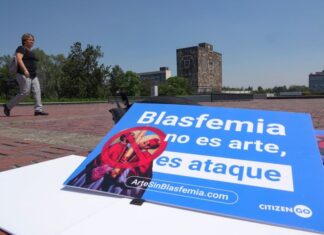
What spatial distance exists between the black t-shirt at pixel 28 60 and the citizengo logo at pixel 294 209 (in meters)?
5.86

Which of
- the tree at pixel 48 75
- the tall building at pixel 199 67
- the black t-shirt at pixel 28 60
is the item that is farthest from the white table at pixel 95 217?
the tall building at pixel 199 67

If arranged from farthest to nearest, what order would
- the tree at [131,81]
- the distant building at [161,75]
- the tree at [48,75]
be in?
the distant building at [161,75], the tree at [131,81], the tree at [48,75]

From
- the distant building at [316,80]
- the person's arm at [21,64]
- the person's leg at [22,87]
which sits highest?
the distant building at [316,80]

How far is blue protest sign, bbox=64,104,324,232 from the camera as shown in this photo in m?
1.10

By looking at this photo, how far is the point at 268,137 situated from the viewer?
55.7 inches

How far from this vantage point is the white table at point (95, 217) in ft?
3.32

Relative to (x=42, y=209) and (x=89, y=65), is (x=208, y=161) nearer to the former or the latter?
(x=42, y=209)

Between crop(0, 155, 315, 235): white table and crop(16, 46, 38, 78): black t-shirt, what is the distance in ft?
17.0

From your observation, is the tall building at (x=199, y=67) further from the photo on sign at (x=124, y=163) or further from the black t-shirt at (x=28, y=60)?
the photo on sign at (x=124, y=163)

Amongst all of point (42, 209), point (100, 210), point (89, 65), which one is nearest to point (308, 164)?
point (100, 210)

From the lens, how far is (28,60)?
6.04 meters

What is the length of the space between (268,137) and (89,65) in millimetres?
39358

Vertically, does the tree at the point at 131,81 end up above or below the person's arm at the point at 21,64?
above

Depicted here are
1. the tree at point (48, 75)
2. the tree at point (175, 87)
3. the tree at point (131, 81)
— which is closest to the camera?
the tree at point (48, 75)
